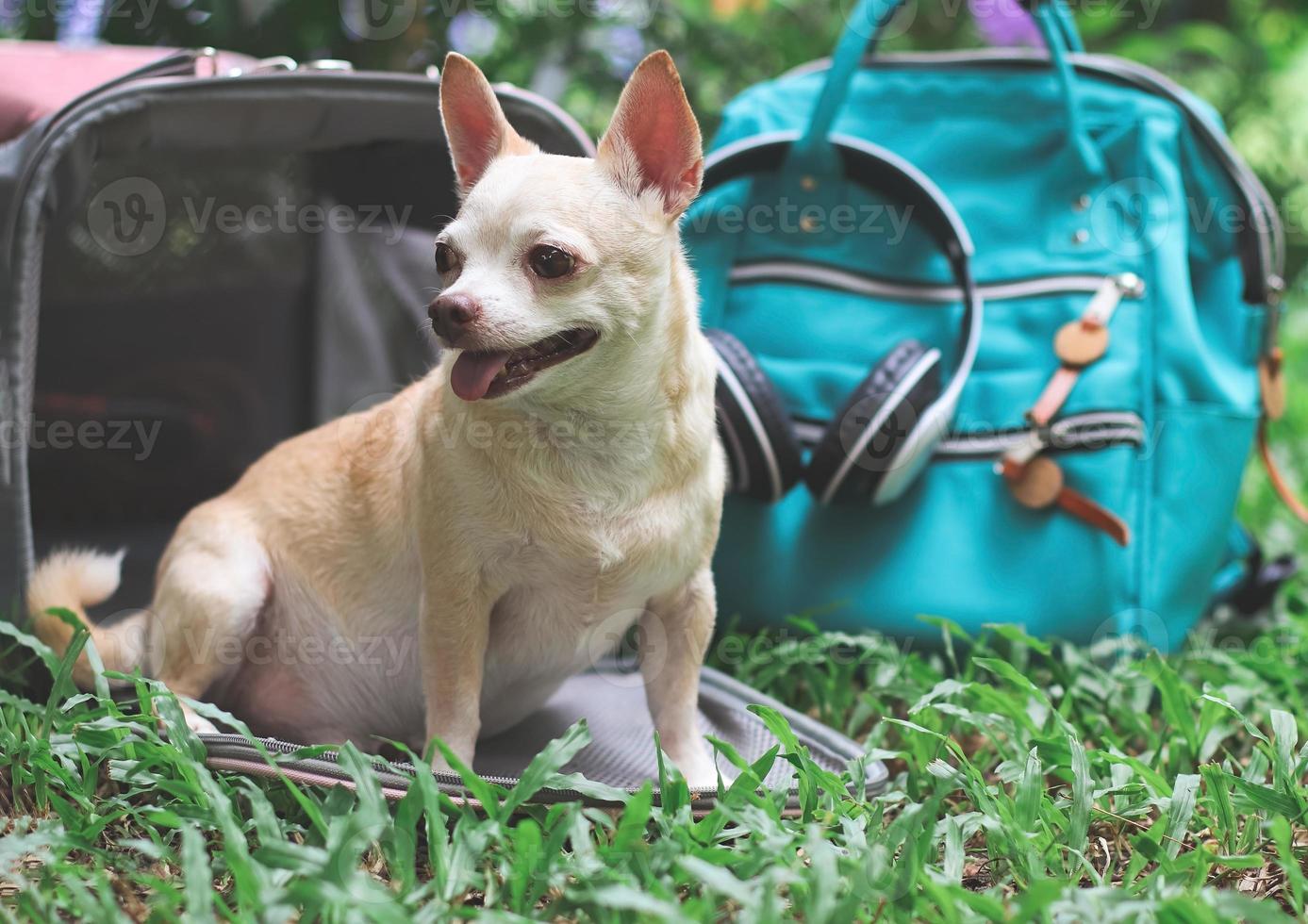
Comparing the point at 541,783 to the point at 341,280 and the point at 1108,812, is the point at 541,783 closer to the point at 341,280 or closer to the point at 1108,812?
the point at 1108,812

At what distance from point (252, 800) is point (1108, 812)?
1098 millimetres

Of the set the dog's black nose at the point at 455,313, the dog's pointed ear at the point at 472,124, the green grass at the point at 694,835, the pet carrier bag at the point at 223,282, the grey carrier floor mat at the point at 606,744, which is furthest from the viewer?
the pet carrier bag at the point at 223,282

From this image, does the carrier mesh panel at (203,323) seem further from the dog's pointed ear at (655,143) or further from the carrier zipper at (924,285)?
the dog's pointed ear at (655,143)

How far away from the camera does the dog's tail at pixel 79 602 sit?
5.97 ft

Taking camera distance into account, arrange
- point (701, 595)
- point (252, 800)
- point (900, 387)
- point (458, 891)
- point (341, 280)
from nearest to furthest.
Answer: point (458, 891) < point (252, 800) < point (701, 595) < point (900, 387) < point (341, 280)

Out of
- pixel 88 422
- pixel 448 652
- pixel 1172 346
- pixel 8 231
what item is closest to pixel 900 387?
pixel 1172 346

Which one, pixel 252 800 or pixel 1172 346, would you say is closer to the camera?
pixel 252 800

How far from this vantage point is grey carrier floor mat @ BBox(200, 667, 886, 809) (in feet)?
4.80

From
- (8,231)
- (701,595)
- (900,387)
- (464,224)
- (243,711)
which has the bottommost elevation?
(243,711)

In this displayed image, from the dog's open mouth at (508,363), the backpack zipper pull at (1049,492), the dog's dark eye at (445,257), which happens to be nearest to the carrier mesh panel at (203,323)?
the dog's dark eye at (445,257)

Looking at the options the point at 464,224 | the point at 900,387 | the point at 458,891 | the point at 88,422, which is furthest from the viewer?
the point at 88,422

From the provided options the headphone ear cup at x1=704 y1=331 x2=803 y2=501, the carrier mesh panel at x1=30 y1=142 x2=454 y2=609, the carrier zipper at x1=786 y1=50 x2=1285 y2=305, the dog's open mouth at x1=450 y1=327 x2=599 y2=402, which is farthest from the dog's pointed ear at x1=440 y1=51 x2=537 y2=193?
the carrier zipper at x1=786 y1=50 x2=1285 y2=305

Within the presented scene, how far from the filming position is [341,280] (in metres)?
2.95

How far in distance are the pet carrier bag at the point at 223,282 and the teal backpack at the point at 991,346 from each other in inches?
16.1
